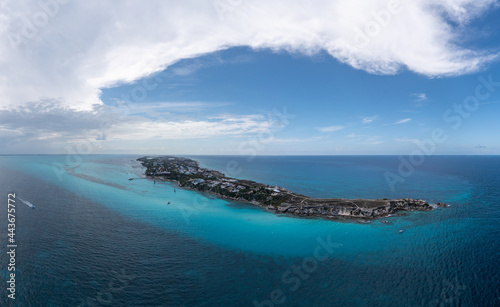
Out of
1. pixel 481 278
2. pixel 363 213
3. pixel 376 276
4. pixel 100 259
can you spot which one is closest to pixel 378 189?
pixel 363 213

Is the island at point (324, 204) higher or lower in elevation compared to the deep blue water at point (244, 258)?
higher

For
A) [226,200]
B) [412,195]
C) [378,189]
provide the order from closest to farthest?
[226,200]
[412,195]
[378,189]

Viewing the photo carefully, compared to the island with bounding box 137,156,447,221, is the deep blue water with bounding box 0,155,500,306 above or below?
below

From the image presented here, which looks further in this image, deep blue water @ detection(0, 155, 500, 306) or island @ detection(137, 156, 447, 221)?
island @ detection(137, 156, 447, 221)

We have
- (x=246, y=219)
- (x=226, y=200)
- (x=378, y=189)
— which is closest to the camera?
(x=246, y=219)

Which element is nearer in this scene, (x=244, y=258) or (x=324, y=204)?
(x=244, y=258)

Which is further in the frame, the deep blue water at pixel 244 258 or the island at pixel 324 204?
the island at pixel 324 204

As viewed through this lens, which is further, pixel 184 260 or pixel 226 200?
pixel 226 200

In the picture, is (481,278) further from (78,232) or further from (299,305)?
(78,232)

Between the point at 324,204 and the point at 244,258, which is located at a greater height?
the point at 324,204

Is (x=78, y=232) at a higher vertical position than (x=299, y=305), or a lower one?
higher
